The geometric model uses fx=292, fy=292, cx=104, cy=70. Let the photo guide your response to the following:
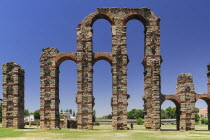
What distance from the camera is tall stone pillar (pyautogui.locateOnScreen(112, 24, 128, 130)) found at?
33.2 metres

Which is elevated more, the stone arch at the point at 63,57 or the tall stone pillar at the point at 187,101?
the stone arch at the point at 63,57

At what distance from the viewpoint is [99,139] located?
19859mm

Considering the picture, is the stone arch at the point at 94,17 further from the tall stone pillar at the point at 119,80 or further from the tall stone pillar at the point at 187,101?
the tall stone pillar at the point at 187,101

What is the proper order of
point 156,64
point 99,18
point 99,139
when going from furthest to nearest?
point 99,18, point 156,64, point 99,139

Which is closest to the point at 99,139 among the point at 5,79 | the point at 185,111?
the point at 185,111

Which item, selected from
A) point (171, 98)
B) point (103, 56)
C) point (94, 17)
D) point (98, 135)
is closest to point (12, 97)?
point (103, 56)

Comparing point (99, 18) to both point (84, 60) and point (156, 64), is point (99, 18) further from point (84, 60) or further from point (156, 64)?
point (156, 64)

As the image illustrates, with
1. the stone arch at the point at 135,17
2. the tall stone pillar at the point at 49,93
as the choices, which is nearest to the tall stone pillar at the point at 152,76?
the stone arch at the point at 135,17

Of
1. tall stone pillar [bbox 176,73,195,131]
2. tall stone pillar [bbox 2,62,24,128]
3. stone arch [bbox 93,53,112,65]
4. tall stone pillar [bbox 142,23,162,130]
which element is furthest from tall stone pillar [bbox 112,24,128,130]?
tall stone pillar [bbox 2,62,24,128]

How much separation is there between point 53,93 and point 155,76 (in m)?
11.7

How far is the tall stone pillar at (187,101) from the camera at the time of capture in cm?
3266

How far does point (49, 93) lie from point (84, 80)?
4332 mm

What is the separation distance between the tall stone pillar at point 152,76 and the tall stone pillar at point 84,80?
6.60 metres

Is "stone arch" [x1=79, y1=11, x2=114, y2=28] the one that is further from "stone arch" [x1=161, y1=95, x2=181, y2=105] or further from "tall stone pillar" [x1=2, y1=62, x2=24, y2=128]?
"stone arch" [x1=161, y1=95, x2=181, y2=105]
